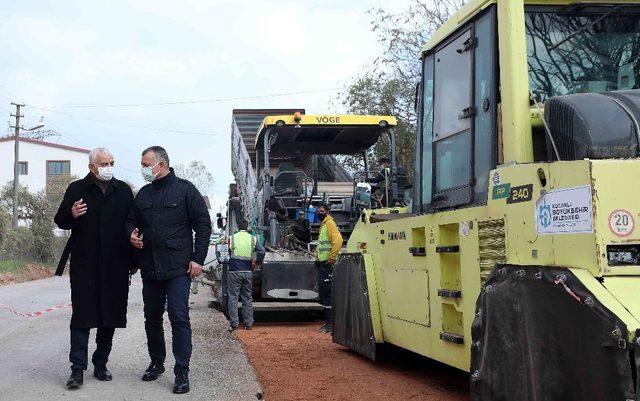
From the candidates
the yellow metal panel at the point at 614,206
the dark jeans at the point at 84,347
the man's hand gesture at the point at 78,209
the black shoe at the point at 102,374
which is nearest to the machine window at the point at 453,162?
the yellow metal panel at the point at 614,206

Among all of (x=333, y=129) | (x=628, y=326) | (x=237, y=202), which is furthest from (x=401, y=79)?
(x=628, y=326)

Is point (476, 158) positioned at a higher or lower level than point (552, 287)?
higher

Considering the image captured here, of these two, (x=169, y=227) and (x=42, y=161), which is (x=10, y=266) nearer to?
(x=169, y=227)

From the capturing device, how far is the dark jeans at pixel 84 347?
609 cm

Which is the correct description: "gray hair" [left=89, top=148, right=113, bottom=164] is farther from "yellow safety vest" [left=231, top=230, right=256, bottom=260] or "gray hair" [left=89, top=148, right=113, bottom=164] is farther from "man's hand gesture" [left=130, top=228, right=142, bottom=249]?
"yellow safety vest" [left=231, top=230, right=256, bottom=260]

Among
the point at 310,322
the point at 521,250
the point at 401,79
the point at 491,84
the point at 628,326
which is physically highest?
the point at 401,79

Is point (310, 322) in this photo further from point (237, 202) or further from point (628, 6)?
point (628, 6)

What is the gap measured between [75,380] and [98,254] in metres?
1.00

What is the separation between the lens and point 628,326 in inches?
129

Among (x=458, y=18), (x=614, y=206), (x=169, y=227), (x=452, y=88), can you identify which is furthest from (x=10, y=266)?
(x=614, y=206)

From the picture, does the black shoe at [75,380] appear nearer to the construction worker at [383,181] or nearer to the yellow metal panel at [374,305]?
the yellow metal panel at [374,305]

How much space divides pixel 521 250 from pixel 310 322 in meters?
8.77

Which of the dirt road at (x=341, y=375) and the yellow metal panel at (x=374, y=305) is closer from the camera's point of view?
the dirt road at (x=341, y=375)

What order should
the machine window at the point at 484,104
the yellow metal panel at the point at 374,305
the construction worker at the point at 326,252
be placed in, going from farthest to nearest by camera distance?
1. the construction worker at the point at 326,252
2. the yellow metal panel at the point at 374,305
3. the machine window at the point at 484,104
